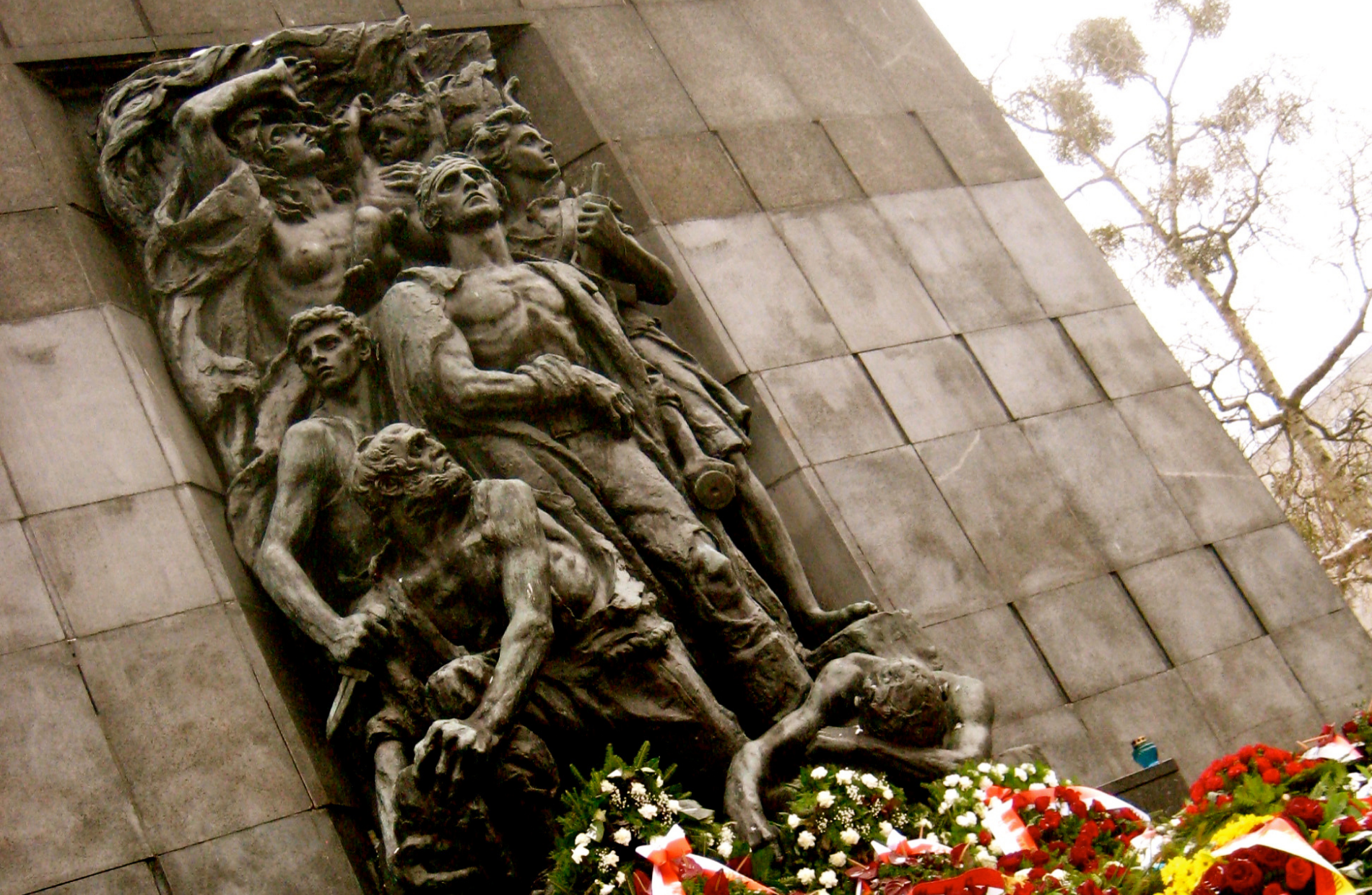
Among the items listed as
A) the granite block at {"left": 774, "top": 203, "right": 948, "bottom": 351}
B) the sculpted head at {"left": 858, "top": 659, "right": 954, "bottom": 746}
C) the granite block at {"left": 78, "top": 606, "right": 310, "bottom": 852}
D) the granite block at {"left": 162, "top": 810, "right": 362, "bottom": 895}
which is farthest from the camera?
the granite block at {"left": 774, "top": 203, "right": 948, "bottom": 351}

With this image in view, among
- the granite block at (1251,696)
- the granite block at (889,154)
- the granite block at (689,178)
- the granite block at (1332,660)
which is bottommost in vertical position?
the granite block at (1332,660)

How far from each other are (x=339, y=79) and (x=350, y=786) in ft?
11.7

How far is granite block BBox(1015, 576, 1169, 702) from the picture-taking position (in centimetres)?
812

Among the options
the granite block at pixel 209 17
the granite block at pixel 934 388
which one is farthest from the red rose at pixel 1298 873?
the granite block at pixel 209 17

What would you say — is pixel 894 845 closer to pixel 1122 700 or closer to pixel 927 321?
pixel 1122 700

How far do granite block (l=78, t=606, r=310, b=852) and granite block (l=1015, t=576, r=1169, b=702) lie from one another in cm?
353

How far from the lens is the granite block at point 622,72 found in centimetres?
922

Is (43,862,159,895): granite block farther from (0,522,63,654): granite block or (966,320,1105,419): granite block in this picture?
(966,320,1105,419): granite block

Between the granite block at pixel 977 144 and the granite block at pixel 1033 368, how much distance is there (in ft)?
3.40

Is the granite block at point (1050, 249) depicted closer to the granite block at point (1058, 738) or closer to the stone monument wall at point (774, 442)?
the stone monument wall at point (774, 442)

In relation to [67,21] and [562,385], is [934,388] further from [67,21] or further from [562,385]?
[67,21]

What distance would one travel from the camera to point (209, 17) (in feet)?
28.8

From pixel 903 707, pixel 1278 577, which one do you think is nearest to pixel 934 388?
pixel 1278 577

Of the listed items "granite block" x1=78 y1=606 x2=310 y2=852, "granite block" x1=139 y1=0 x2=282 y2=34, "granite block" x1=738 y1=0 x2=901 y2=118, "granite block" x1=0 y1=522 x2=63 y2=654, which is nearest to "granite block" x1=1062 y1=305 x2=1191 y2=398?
"granite block" x1=738 y1=0 x2=901 y2=118
